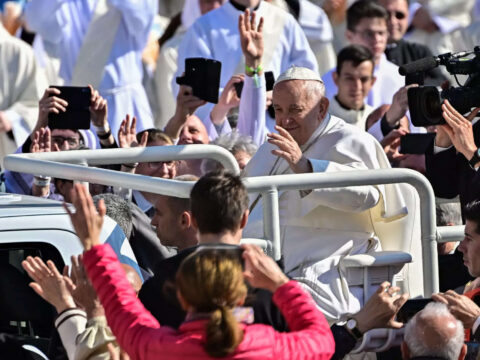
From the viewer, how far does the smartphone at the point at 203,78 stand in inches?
319

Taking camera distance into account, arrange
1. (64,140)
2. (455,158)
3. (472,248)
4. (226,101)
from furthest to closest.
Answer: (226,101), (64,140), (455,158), (472,248)

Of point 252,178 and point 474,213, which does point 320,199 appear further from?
point 474,213

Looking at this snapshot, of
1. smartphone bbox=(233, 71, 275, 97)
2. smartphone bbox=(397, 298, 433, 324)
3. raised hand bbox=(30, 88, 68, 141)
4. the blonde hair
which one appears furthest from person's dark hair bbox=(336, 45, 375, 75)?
the blonde hair

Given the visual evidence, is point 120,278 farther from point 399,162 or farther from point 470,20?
point 470,20

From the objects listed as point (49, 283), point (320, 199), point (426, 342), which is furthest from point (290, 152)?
point (49, 283)

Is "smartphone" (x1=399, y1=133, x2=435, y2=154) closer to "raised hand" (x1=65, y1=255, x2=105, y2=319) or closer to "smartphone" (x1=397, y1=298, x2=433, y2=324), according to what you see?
"smartphone" (x1=397, y1=298, x2=433, y2=324)

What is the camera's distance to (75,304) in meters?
4.82

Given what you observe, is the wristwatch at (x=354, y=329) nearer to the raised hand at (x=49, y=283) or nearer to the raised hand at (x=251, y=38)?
the raised hand at (x=49, y=283)

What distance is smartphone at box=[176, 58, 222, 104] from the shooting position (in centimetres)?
810

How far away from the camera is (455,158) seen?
708 cm

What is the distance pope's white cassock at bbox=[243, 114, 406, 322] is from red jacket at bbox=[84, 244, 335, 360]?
194cm

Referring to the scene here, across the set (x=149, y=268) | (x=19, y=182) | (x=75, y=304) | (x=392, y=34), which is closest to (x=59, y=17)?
(x=392, y=34)

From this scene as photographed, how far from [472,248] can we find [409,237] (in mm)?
628

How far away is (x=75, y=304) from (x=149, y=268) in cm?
178
